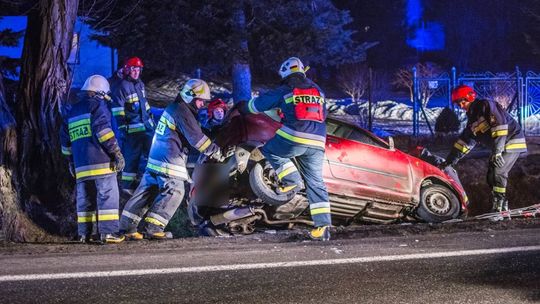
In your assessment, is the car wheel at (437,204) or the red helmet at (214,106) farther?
the car wheel at (437,204)

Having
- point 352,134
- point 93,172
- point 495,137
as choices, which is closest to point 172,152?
point 93,172

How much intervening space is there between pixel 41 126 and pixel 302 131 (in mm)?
3197

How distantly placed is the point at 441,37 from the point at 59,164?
38914 mm

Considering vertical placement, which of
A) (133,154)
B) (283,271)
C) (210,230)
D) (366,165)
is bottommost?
(210,230)

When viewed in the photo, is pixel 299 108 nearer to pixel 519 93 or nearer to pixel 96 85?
pixel 96 85

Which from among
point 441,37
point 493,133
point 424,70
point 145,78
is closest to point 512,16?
point 441,37

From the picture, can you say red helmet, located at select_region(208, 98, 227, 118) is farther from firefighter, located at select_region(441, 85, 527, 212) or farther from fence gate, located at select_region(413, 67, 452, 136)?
fence gate, located at select_region(413, 67, 452, 136)

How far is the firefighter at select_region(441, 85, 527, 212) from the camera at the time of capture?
8344 mm

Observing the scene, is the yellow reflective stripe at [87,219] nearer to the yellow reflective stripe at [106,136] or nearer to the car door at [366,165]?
the yellow reflective stripe at [106,136]

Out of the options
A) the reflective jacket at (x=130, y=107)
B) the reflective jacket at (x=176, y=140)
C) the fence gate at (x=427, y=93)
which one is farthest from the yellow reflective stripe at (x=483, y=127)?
the fence gate at (x=427, y=93)

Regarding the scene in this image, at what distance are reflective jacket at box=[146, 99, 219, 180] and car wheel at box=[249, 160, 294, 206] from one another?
615 millimetres

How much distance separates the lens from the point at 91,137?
6.57 m

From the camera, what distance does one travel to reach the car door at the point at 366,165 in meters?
7.84

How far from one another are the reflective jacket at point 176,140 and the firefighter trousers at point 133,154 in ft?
3.57
